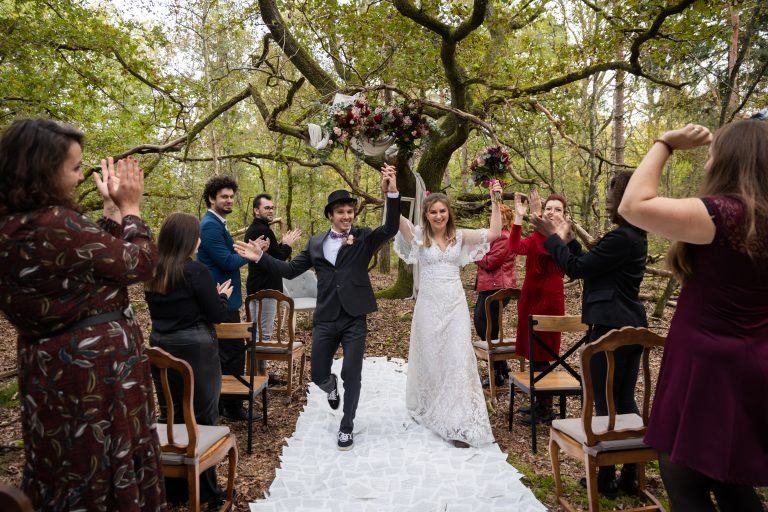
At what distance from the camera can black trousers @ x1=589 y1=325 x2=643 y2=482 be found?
3.42 m

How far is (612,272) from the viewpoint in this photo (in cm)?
355

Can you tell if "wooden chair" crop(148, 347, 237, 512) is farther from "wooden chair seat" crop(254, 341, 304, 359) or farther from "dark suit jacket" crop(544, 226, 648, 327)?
"dark suit jacket" crop(544, 226, 648, 327)

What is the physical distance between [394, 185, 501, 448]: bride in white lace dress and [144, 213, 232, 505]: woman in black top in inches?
83.3

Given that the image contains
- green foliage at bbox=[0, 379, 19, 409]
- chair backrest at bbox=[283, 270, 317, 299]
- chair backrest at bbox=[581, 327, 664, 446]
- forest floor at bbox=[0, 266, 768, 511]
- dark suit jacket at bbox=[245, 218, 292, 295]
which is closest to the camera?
chair backrest at bbox=[581, 327, 664, 446]

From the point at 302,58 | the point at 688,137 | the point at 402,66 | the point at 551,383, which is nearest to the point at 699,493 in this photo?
the point at 688,137

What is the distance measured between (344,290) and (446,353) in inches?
46.7

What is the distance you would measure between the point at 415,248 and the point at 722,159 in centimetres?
341

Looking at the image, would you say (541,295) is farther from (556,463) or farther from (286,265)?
(286,265)

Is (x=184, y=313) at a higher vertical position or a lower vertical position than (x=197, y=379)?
higher

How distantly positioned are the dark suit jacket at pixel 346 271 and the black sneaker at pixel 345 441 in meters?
1.10

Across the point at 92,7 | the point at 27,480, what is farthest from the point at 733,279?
the point at 92,7

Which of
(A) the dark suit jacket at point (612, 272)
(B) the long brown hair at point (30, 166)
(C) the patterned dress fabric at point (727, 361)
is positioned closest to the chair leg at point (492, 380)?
(A) the dark suit jacket at point (612, 272)

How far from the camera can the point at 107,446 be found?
200cm

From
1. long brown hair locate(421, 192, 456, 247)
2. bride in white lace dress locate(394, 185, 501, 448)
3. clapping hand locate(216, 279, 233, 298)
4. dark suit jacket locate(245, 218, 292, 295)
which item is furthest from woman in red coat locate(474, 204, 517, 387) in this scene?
clapping hand locate(216, 279, 233, 298)
